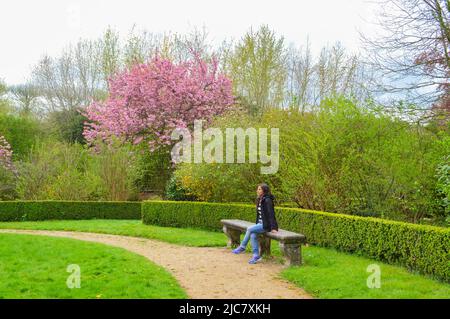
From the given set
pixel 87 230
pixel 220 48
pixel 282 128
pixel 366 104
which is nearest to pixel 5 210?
pixel 87 230

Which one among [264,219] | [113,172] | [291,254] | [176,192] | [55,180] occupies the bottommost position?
[291,254]

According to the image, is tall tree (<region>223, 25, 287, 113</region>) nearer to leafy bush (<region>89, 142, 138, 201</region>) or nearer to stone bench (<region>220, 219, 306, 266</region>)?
leafy bush (<region>89, 142, 138, 201</region>)

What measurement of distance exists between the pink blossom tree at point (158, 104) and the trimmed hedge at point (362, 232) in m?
7.60

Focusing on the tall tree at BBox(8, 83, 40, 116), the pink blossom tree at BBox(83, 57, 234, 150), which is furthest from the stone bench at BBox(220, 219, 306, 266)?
the tall tree at BBox(8, 83, 40, 116)

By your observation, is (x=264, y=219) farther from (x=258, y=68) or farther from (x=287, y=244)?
(x=258, y=68)

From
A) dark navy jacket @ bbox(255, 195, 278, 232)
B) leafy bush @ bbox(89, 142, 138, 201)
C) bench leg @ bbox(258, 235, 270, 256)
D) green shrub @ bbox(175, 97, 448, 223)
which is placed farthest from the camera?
leafy bush @ bbox(89, 142, 138, 201)

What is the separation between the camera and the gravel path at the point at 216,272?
22.2ft

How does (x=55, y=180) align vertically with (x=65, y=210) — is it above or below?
above

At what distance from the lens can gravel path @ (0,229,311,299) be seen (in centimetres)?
675

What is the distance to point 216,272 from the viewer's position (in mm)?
8180

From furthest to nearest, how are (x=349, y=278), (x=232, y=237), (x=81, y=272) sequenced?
(x=232, y=237) < (x=81, y=272) < (x=349, y=278)

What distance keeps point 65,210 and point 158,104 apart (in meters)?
6.50

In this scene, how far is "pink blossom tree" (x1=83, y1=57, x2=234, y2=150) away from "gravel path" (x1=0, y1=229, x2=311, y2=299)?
10.9 m

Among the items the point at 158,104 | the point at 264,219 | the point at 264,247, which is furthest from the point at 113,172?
the point at 264,219
